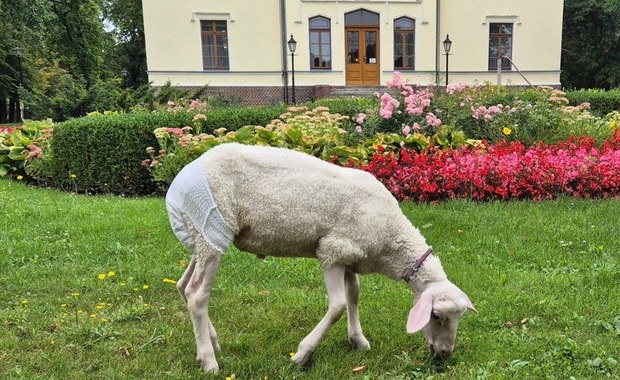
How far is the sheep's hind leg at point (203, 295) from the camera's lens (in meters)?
3.01

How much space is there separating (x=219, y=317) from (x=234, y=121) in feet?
20.2

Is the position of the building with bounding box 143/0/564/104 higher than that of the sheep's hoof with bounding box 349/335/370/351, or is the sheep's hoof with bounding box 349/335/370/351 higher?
the building with bounding box 143/0/564/104

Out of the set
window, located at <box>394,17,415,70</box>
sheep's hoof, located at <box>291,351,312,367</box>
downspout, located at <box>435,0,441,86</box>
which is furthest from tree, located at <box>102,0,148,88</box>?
sheep's hoof, located at <box>291,351,312,367</box>

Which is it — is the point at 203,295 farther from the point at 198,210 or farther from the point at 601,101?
the point at 601,101

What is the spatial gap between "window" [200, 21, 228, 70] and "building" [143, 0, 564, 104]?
Result: 0.05 metres

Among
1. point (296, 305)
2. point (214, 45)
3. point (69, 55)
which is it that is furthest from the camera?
point (69, 55)

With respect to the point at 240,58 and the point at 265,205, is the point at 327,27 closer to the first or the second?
the point at 240,58

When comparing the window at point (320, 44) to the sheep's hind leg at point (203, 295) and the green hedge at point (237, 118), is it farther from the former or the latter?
the sheep's hind leg at point (203, 295)

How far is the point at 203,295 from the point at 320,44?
2387cm

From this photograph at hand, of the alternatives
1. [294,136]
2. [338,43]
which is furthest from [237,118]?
[338,43]

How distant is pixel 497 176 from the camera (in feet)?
23.3

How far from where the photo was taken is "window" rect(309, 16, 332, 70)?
83.1ft

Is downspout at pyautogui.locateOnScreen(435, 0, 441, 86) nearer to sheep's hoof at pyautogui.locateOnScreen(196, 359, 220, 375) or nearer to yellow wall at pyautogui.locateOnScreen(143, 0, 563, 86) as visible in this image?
yellow wall at pyautogui.locateOnScreen(143, 0, 563, 86)

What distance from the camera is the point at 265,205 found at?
298 cm
